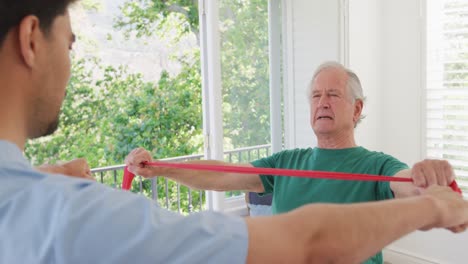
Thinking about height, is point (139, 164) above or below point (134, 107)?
below

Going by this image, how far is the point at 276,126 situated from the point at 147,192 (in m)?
2.04

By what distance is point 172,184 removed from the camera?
524 cm

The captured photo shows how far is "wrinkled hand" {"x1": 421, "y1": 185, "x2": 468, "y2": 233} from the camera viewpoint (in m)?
0.81

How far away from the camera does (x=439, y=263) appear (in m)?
A: 3.19

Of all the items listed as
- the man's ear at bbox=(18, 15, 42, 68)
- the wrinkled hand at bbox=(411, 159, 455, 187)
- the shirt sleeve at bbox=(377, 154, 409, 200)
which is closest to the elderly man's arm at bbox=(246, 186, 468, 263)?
the man's ear at bbox=(18, 15, 42, 68)

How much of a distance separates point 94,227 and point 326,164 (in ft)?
4.41

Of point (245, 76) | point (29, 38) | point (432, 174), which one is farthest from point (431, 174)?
point (245, 76)

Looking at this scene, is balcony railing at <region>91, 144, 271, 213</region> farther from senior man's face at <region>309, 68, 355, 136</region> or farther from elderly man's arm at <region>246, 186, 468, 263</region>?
elderly man's arm at <region>246, 186, 468, 263</region>

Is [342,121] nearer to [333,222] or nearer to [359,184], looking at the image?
[359,184]

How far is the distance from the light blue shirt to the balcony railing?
281 centimetres

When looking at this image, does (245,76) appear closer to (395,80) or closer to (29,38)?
(395,80)

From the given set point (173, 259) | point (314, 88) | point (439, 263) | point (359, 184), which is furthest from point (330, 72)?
point (439, 263)

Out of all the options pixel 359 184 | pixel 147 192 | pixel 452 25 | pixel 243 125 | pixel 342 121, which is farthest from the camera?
pixel 147 192

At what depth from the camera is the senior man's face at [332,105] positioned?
183cm
